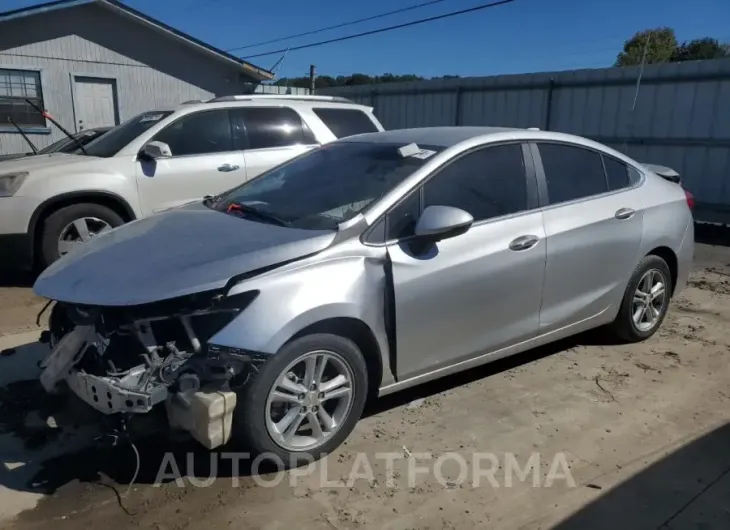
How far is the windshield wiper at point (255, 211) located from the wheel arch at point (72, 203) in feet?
9.28

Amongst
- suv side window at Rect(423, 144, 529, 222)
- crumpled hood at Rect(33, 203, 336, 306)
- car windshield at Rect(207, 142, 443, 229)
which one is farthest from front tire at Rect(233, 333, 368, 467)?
suv side window at Rect(423, 144, 529, 222)

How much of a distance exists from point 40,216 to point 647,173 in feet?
17.7

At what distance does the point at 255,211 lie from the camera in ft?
12.1

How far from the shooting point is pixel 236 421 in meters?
2.89

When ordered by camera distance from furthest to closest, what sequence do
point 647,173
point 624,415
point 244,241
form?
point 647,173
point 624,415
point 244,241

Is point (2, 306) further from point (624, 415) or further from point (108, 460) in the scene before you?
point (624, 415)

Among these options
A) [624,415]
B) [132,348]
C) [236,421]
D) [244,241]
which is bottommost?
[624,415]

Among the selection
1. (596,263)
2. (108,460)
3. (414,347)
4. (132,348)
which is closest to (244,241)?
(132,348)

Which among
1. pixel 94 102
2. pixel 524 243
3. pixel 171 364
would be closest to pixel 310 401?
pixel 171 364

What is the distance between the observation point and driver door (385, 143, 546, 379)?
3346mm

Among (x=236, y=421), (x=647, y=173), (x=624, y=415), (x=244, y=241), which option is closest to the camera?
(x=236, y=421)

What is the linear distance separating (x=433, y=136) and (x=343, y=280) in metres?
1.43

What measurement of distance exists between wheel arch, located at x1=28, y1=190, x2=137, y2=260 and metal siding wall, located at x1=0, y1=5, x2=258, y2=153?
9.33m

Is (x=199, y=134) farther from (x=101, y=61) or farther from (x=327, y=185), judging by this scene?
(x=101, y=61)
